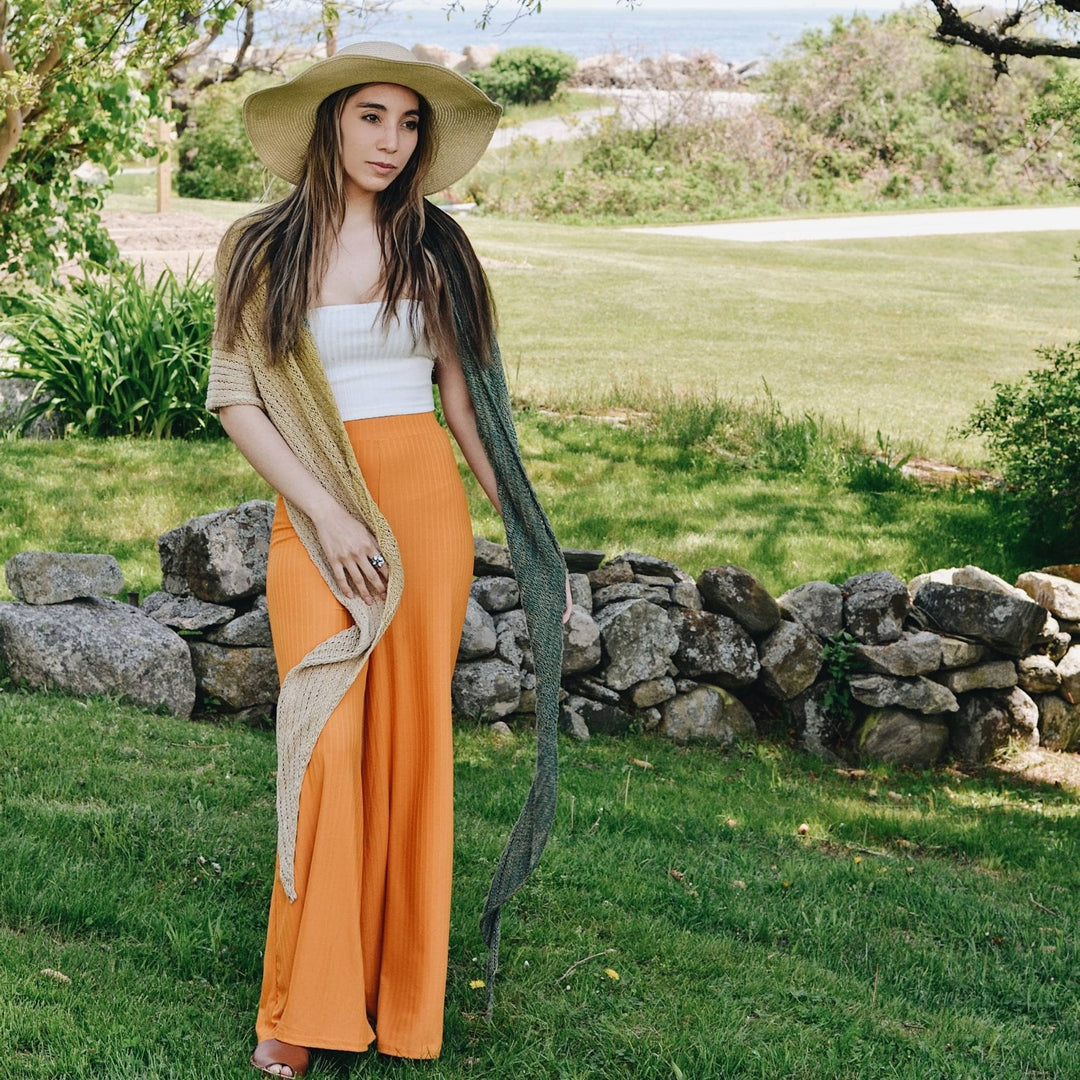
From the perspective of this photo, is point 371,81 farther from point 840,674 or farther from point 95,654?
point 840,674

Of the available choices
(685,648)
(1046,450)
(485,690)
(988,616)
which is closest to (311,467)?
(485,690)

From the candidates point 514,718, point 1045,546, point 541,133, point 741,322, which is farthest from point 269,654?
point 541,133

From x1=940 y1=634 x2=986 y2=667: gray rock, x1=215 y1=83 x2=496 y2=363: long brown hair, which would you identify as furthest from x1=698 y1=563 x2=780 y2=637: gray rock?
x1=215 y1=83 x2=496 y2=363: long brown hair

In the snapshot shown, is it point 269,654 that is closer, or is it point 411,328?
point 411,328

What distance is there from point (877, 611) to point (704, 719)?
0.94 metres

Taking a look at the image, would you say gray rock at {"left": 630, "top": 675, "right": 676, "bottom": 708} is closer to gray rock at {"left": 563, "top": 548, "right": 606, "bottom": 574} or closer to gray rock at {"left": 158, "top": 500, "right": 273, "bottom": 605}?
gray rock at {"left": 563, "top": 548, "right": 606, "bottom": 574}

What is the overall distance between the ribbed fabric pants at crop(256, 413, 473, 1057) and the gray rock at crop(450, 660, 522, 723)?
8.34 ft

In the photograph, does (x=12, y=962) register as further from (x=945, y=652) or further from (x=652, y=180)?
(x=652, y=180)

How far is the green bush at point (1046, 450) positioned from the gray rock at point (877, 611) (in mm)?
1951

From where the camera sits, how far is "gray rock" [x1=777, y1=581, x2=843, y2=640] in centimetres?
621

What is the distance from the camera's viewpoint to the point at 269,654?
5.35m

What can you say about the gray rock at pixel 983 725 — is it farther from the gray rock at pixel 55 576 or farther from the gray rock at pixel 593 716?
the gray rock at pixel 55 576

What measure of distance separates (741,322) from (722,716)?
1132cm

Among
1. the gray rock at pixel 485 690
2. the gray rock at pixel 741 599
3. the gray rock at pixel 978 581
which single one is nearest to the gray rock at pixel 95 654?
the gray rock at pixel 485 690
